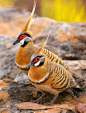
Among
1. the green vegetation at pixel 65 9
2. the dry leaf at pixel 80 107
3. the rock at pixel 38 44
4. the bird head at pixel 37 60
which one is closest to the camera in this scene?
the dry leaf at pixel 80 107

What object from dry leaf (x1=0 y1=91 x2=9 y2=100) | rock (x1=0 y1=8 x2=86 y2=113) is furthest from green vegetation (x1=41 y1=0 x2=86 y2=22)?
dry leaf (x1=0 y1=91 x2=9 y2=100)

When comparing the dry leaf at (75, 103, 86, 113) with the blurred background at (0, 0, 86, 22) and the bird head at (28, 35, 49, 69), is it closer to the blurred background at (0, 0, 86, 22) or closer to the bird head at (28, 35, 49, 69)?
the bird head at (28, 35, 49, 69)

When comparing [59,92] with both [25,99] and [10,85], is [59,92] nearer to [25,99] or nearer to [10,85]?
[25,99]

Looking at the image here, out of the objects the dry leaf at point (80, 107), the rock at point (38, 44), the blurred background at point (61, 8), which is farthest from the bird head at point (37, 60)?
the blurred background at point (61, 8)

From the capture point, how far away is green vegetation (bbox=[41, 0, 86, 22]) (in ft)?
22.0

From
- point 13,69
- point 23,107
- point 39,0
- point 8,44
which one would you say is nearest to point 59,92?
point 23,107

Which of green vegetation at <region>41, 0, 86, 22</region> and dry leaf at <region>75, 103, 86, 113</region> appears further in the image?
green vegetation at <region>41, 0, 86, 22</region>

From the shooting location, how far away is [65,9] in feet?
22.9

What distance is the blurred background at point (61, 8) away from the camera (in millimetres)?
6703

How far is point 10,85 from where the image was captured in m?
3.77

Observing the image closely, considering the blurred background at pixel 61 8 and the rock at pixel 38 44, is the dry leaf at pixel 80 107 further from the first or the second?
the blurred background at pixel 61 8

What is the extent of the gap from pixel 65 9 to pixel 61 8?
16cm

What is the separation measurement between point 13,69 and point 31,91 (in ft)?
4.07

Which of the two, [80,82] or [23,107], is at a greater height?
[23,107]
